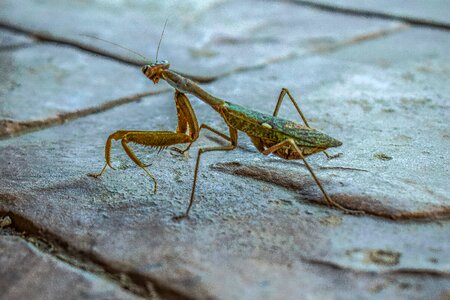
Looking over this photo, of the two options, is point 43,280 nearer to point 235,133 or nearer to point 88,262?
point 88,262

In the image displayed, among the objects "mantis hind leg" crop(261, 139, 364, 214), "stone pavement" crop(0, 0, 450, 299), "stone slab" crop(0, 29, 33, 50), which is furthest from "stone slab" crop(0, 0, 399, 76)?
"mantis hind leg" crop(261, 139, 364, 214)

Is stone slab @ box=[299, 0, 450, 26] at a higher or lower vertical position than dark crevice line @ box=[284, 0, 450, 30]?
higher

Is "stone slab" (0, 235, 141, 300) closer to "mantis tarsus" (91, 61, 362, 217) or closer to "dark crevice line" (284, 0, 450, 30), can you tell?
"mantis tarsus" (91, 61, 362, 217)

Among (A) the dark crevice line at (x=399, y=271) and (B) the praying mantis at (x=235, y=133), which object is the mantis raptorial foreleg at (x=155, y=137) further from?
(A) the dark crevice line at (x=399, y=271)

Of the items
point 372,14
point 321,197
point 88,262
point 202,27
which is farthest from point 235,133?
point 372,14

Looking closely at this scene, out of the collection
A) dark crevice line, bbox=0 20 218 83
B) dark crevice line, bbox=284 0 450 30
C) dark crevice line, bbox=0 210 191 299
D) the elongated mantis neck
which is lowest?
dark crevice line, bbox=0 210 191 299

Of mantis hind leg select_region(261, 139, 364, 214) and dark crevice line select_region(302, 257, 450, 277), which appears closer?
dark crevice line select_region(302, 257, 450, 277)

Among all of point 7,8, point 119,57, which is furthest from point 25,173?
point 7,8

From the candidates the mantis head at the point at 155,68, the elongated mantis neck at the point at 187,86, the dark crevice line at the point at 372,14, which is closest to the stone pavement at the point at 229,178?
the dark crevice line at the point at 372,14
